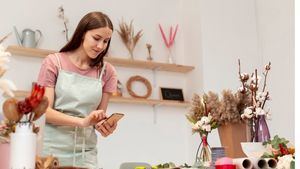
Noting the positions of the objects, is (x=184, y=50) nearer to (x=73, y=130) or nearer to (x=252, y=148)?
(x=73, y=130)

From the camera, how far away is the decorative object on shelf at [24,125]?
88 centimetres

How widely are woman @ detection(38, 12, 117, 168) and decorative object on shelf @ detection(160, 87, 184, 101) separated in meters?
1.82

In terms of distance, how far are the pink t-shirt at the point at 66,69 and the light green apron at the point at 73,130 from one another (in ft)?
0.09

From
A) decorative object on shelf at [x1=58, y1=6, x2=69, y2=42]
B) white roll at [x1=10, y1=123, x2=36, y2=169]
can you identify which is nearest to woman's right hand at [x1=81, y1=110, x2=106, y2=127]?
white roll at [x1=10, y1=123, x2=36, y2=169]

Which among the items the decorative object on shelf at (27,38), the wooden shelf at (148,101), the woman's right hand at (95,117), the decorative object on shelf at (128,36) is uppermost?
the decorative object on shelf at (128,36)

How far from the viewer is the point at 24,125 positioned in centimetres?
89

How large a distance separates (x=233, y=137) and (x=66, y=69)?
867 millimetres

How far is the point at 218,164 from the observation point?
122 centimetres

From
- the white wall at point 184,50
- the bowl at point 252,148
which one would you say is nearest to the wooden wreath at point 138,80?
the white wall at point 184,50

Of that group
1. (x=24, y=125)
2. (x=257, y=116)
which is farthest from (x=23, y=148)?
(x=257, y=116)

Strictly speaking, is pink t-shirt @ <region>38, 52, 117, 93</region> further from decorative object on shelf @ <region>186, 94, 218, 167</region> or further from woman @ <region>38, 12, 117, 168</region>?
decorative object on shelf @ <region>186, 94, 218, 167</region>

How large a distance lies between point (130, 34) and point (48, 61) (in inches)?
74.8

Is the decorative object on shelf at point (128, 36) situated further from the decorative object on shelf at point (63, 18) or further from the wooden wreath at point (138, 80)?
the decorative object on shelf at point (63, 18)

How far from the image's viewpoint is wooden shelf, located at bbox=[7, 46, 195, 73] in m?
3.28
